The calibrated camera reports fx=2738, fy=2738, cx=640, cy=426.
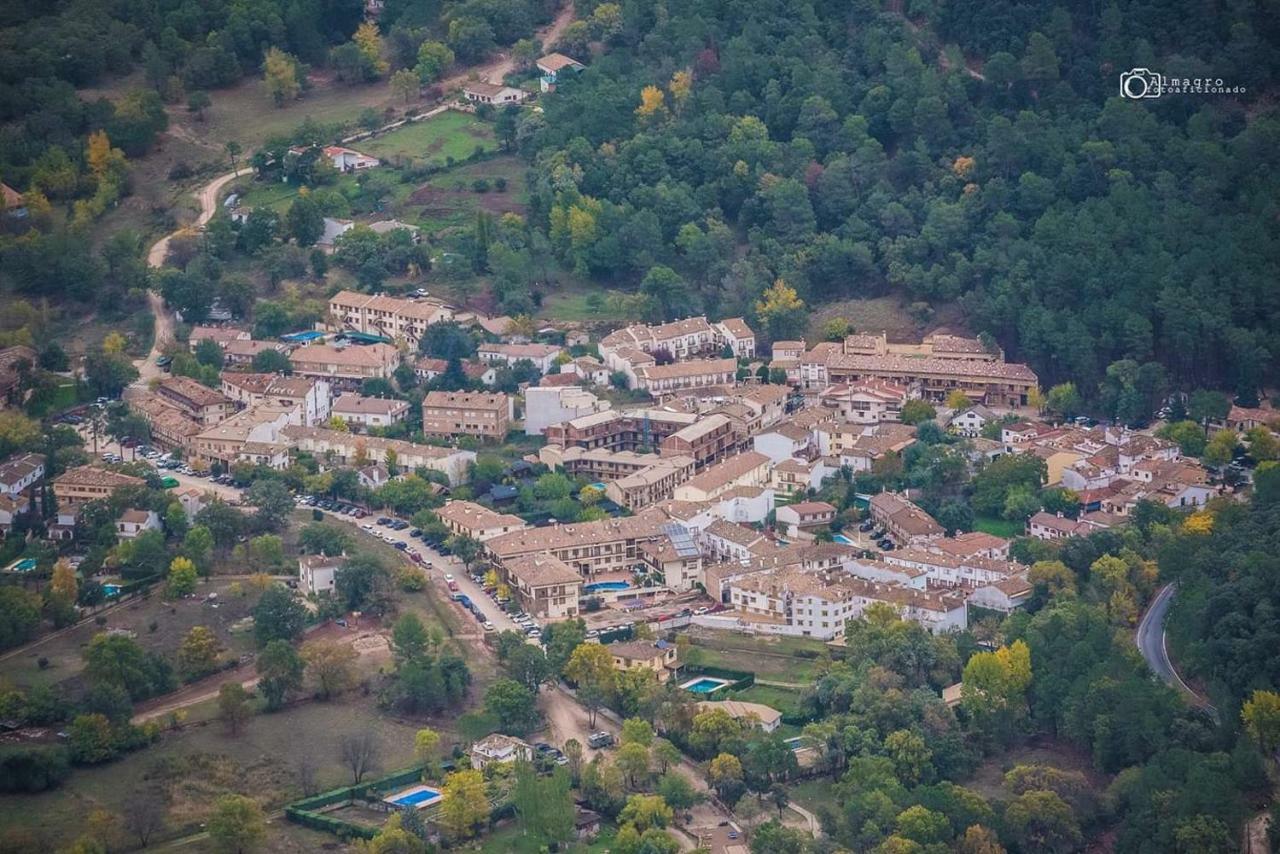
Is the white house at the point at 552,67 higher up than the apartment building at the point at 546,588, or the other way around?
the white house at the point at 552,67

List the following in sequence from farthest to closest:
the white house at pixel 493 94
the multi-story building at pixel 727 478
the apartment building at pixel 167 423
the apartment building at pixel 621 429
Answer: the white house at pixel 493 94, the apartment building at pixel 167 423, the apartment building at pixel 621 429, the multi-story building at pixel 727 478

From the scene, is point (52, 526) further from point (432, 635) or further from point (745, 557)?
point (745, 557)

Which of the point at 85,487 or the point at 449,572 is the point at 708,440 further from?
the point at 85,487

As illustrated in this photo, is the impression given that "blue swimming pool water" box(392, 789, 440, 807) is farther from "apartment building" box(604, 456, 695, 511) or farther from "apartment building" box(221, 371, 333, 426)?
"apartment building" box(221, 371, 333, 426)

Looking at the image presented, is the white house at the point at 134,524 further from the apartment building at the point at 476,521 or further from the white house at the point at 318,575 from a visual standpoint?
the apartment building at the point at 476,521

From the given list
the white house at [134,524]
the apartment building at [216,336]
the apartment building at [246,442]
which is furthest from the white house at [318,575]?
the apartment building at [216,336]

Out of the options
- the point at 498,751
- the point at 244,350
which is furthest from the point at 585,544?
the point at 244,350
